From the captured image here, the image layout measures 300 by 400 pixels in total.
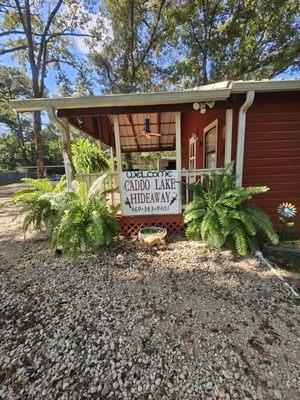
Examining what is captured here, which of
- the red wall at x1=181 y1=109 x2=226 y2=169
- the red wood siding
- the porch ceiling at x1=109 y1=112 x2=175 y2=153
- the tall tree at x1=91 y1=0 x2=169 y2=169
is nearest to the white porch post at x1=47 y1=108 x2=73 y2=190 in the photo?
the porch ceiling at x1=109 y1=112 x2=175 y2=153

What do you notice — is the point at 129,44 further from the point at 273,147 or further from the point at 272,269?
the point at 272,269

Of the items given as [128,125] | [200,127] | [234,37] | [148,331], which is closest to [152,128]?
[128,125]

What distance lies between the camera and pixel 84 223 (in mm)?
3371

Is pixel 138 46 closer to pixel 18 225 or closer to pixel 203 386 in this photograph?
pixel 18 225

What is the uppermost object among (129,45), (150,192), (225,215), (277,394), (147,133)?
(129,45)

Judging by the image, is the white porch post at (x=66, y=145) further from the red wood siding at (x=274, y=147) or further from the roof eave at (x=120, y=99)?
the red wood siding at (x=274, y=147)

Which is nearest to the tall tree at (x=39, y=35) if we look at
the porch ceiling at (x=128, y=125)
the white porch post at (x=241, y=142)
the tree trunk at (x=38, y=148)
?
the tree trunk at (x=38, y=148)

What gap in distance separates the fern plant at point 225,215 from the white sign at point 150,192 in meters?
0.48

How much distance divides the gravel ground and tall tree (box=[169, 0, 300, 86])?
1042 centimetres

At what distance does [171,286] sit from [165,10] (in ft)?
39.3

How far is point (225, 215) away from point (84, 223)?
7.24 ft

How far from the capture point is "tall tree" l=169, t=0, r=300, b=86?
8703mm

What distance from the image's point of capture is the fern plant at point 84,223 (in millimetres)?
3125

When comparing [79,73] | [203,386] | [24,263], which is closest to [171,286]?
[203,386]
